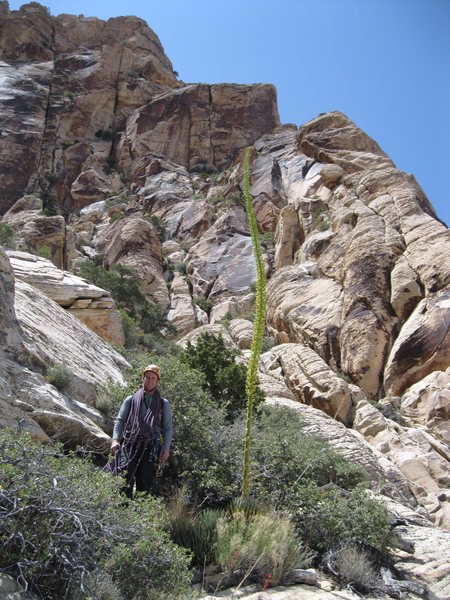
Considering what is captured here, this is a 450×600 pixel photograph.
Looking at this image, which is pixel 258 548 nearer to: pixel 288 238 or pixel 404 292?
pixel 404 292

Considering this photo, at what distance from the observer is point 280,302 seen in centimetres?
2344

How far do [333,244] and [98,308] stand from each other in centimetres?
1425

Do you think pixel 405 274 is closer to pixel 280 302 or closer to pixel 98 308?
pixel 280 302

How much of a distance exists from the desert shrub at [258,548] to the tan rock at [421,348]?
1335 cm

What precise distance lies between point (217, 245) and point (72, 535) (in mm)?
33984

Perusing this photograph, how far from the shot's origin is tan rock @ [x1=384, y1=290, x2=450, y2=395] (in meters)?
16.7

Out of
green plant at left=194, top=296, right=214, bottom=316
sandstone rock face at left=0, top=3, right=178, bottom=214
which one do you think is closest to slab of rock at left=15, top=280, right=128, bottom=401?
green plant at left=194, top=296, right=214, bottom=316

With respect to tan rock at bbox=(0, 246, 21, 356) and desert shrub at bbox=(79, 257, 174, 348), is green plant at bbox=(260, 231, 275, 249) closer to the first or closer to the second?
desert shrub at bbox=(79, 257, 174, 348)

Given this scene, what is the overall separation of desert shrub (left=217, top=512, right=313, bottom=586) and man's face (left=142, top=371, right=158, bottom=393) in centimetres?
156

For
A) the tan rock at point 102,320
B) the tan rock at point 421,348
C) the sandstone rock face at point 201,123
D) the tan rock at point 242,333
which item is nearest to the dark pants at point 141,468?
the tan rock at point 102,320

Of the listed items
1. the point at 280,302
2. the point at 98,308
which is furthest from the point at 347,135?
the point at 98,308

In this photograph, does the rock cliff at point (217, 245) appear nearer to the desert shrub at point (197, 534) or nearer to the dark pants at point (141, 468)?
the dark pants at point (141, 468)

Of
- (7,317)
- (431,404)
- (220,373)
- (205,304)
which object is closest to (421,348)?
(431,404)

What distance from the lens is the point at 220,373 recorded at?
448 inches
